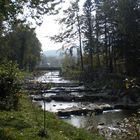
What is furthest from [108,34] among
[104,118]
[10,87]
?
[10,87]

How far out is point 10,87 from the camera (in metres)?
16.6

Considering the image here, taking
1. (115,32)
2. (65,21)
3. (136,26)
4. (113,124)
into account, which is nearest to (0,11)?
(113,124)

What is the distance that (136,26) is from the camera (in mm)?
49094

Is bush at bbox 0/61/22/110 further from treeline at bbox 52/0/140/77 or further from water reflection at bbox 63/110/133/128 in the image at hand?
treeline at bbox 52/0/140/77

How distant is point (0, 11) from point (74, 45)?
63.3 m

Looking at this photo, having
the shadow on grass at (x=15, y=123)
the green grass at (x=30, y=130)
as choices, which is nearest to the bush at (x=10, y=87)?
the green grass at (x=30, y=130)

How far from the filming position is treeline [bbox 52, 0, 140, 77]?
162 ft

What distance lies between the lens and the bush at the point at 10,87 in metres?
16.2

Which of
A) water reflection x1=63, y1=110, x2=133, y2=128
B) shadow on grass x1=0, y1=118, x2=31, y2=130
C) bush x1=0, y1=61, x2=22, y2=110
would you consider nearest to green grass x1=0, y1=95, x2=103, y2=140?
shadow on grass x1=0, y1=118, x2=31, y2=130

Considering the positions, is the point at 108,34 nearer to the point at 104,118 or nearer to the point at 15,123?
the point at 104,118

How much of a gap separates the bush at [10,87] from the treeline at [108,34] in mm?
31365

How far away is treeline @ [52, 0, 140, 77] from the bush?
31365 mm

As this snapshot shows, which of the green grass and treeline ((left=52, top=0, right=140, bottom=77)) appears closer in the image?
the green grass

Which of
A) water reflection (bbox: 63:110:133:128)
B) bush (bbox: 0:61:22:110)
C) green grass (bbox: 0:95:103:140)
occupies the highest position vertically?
bush (bbox: 0:61:22:110)
